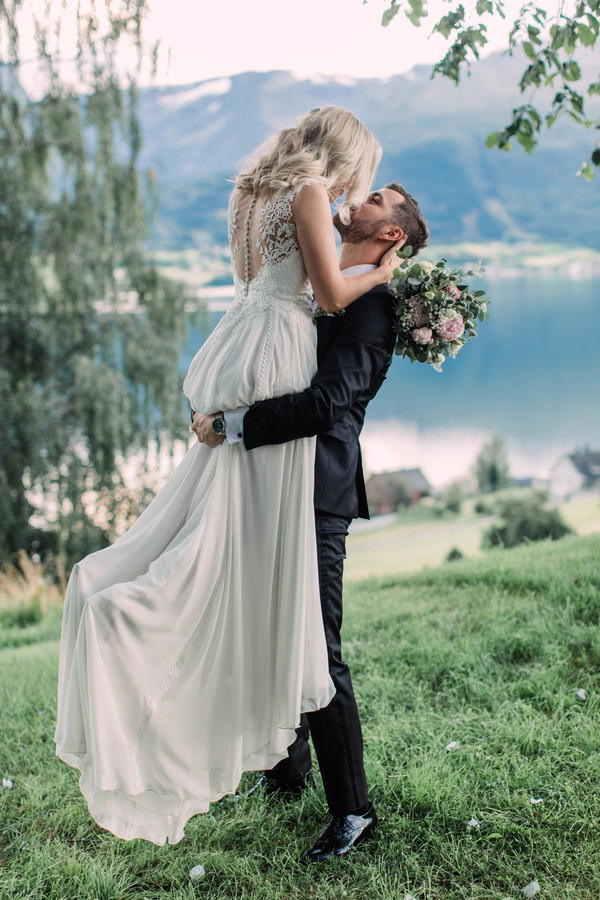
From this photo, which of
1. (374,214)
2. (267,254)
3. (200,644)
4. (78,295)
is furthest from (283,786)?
(78,295)

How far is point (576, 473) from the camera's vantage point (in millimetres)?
46000

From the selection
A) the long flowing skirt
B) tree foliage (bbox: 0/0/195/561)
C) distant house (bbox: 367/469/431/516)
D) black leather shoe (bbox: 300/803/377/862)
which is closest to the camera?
the long flowing skirt

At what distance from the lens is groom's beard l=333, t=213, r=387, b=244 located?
2.31 metres

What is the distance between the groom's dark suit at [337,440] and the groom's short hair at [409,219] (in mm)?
234

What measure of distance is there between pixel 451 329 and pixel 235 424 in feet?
2.40

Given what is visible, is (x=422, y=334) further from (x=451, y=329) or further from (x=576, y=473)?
(x=576, y=473)

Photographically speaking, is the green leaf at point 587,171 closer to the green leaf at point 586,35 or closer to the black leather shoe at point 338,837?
the green leaf at point 586,35

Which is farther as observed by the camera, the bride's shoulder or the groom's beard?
the groom's beard

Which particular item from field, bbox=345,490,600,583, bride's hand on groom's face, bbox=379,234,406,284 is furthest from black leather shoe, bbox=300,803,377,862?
field, bbox=345,490,600,583

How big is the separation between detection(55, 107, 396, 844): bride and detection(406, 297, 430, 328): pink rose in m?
0.13

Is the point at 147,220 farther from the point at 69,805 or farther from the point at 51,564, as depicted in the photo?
the point at 69,805

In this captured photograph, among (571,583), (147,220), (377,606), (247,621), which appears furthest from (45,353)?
(247,621)

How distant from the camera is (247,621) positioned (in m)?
2.27

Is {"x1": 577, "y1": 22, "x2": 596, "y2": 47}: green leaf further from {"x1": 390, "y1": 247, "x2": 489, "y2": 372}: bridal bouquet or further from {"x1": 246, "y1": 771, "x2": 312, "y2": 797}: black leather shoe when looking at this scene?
{"x1": 246, "y1": 771, "x2": 312, "y2": 797}: black leather shoe
